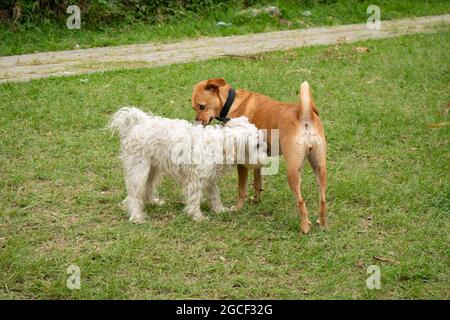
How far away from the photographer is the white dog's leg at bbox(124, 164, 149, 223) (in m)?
5.70

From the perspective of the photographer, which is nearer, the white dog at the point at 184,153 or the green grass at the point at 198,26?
the white dog at the point at 184,153

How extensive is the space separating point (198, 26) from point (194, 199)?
8.18 m

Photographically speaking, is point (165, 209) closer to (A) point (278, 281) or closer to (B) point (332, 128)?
(A) point (278, 281)

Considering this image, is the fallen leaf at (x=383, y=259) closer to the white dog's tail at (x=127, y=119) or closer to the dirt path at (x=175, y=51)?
the white dog's tail at (x=127, y=119)

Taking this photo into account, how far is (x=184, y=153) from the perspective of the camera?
558 centimetres

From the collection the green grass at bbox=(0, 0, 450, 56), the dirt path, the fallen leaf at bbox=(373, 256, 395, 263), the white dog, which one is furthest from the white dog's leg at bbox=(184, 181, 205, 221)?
the green grass at bbox=(0, 0, 450, 56)

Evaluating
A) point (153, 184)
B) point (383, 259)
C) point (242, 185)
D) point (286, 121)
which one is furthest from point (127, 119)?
point (383, 259)

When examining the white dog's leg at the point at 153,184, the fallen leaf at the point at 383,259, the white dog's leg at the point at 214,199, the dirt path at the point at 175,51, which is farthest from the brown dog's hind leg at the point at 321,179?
the dirt path at the point at 175,51

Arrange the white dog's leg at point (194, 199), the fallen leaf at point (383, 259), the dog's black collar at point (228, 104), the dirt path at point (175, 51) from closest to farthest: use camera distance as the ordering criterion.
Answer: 1. the fallen leaf at point (383, 259)
2. the white dog's leg at point (194, 199)
3. the dog's black collar at point (228, 104)
4. the dirt path at point (175, 51)

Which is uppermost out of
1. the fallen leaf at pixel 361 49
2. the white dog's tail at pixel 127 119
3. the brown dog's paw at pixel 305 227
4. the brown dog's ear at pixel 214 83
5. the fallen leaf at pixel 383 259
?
the fallen leaf at pixel 361 49

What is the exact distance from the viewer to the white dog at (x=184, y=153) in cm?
549

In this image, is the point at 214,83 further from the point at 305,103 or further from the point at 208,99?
the point at 305,103

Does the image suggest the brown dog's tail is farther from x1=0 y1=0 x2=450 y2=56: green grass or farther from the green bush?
the green bush

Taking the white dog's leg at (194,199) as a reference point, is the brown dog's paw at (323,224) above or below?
below
